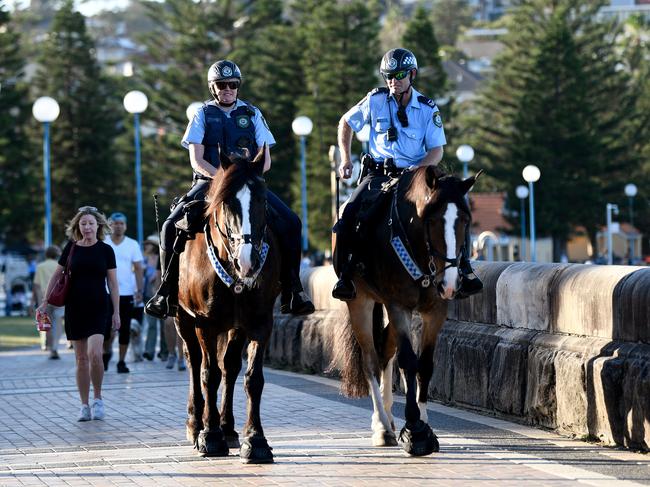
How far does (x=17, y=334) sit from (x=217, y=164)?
2267cm

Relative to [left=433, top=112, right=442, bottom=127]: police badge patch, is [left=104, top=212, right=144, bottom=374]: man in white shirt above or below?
below

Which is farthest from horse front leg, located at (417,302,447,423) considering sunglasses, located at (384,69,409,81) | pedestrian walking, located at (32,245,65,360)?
pedestrian walking, located at (32,245,65,360)

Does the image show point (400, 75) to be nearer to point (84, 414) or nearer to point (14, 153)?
point (84, 414)

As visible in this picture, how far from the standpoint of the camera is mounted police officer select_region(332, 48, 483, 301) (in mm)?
11070

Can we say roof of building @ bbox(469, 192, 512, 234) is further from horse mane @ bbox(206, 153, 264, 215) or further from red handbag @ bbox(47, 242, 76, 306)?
horse mane @ bbox(206, 153, 264, 215)

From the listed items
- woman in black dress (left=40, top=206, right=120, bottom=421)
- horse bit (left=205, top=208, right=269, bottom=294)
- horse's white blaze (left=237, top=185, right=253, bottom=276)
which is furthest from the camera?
woman in black dress (left=40, top=206, right=120, bottom=421)

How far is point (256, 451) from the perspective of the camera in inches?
389

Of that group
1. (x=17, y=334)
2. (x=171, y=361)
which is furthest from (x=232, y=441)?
(x=17, y=334)

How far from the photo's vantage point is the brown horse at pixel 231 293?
A: 9.90 metres

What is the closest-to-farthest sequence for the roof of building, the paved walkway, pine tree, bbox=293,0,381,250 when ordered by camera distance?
the paved walkway
pine tree, bbox=293,0,381,250
the roof of building

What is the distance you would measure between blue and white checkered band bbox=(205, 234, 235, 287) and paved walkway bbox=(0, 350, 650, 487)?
1255 millimetres

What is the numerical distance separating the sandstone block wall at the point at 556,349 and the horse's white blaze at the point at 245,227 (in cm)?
223

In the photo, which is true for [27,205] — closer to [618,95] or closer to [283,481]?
[618,95]

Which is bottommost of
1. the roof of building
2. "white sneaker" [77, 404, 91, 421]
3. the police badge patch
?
"white sneaker" [77, 404, 91, 421]
